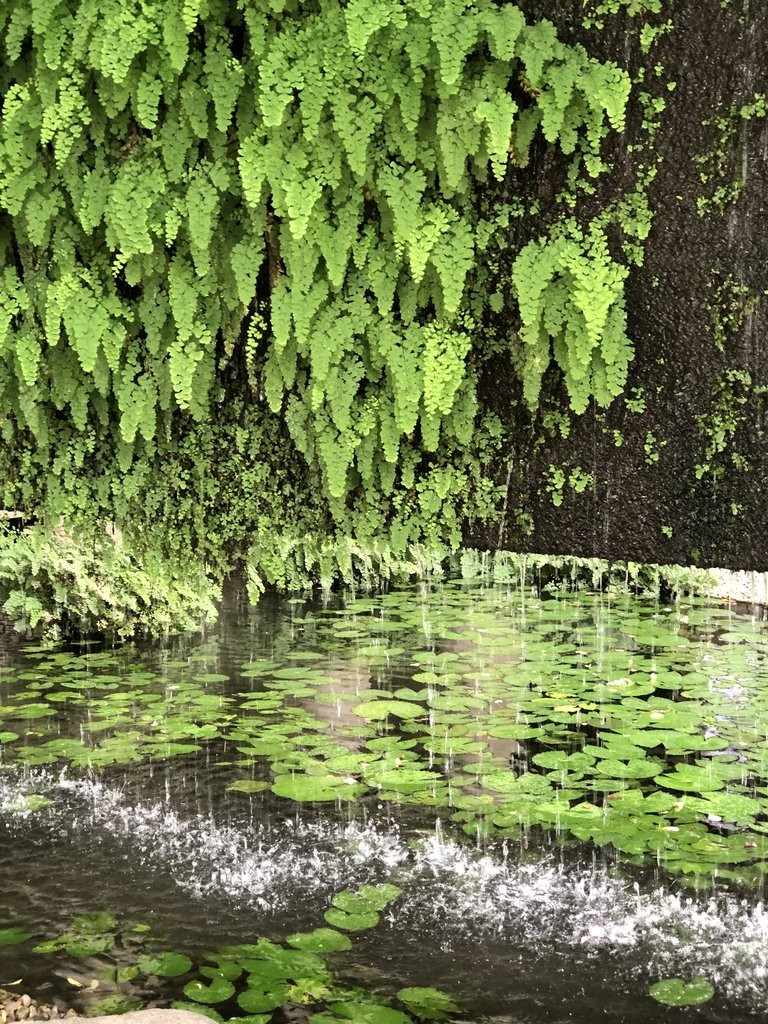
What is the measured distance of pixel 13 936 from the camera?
11.5 feet

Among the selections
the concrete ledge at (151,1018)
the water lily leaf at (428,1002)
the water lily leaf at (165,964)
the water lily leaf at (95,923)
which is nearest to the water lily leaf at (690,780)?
the water lily leaf at (428,1002)

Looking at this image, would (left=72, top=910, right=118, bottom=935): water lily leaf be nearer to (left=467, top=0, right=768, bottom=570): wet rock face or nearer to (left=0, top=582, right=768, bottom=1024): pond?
(left=0, top=582, right=768, bottom=1024): pond

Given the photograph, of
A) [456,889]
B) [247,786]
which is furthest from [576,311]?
[247,786]

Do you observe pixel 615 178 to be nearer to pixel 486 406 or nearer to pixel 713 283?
pixel 713 283

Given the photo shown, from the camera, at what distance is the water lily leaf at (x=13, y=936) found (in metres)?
3.47

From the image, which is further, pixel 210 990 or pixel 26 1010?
pixel 210 990

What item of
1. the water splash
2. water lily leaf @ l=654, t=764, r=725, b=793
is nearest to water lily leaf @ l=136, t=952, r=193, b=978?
the water splash

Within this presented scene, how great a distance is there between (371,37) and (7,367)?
193cm

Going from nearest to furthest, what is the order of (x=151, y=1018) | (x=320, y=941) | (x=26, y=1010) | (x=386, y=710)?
1. (x=151, y=1018)
2. (x=26, y=1010)
3. (x=320, y=941)
4. (x=386, y=710)

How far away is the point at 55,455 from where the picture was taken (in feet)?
14.4

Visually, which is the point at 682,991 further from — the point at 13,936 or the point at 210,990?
the point at 13,936

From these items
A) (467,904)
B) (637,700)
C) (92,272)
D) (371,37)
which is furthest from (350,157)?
(637,700)

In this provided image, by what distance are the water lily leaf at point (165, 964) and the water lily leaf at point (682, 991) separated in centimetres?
144

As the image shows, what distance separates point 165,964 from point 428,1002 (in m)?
0.84
